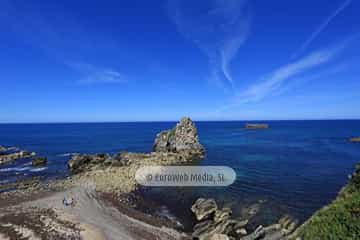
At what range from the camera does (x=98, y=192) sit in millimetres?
31547

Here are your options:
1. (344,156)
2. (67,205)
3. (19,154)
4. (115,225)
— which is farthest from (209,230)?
(19,154)

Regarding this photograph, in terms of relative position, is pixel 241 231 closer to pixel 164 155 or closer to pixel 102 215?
pixel 102 215

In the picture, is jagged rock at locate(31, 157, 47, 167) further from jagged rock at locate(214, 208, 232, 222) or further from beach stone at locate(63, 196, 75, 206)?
jagged rock at locate(214, 208, 232, 222)

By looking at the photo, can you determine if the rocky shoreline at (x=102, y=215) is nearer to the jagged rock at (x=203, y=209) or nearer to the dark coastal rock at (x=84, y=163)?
the jagged rock at (x=203, y=209)

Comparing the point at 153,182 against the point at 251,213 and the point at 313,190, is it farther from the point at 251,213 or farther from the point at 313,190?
the point at 313,190

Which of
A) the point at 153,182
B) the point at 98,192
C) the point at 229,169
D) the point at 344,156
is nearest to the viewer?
the point at 98,192

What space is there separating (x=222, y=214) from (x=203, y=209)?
6.72ft

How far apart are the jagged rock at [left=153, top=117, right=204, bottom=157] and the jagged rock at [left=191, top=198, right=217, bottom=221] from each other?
3759 cm

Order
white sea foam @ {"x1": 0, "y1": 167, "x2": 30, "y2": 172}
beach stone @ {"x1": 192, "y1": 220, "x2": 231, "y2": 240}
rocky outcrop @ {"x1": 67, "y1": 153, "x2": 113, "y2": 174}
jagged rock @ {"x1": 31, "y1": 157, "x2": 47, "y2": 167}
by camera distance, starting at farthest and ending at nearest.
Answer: jagged rock @ {"x1": 31, "y1": 157, "x2": 47, "y2": 167}, white sea foam @ {"x1": 0, "y1": 167, "x2": 30, "y2": 172}, rocky outcrop @ {"x1": 67, "y1": 153, "x2": 113, "y2": 174}, beach stone @ {"x1": 192, "y1": 220, "x2": 231, "y2": 240}

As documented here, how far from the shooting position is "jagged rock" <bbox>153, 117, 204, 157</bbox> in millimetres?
65188

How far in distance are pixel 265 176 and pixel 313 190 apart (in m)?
8.65

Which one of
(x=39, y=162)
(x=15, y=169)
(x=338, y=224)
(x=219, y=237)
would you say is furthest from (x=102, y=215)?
(x=39, y=162)

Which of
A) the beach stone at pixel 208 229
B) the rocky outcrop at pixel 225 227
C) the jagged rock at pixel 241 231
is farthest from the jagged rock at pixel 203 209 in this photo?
the jagged rock at pixel 241 231

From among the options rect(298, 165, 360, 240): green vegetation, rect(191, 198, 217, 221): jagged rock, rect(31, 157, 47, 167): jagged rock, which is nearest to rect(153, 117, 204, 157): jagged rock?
rect(31, 157, 47, 167): jagged rock
